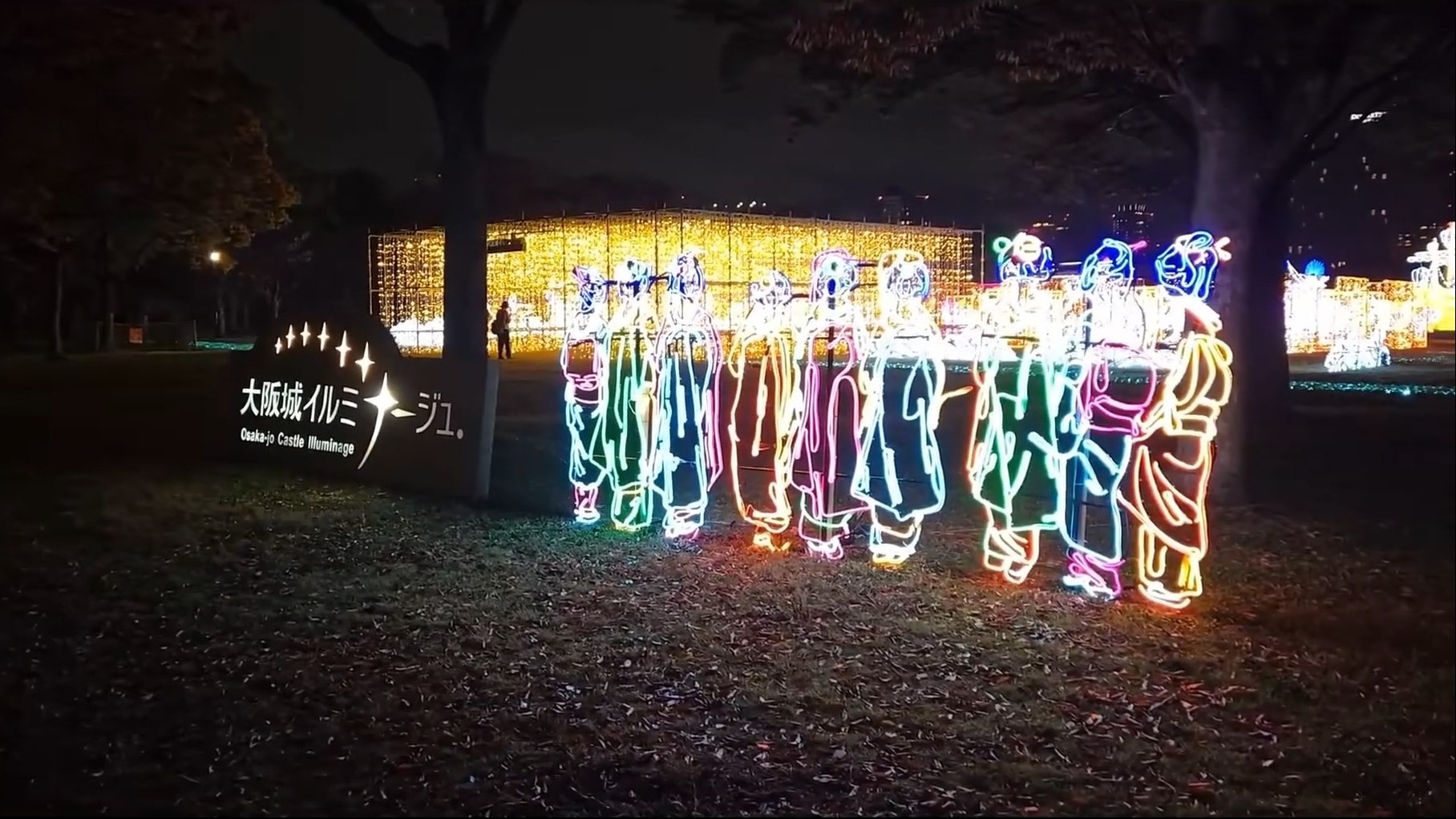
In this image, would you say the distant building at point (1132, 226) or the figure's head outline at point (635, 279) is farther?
the distant building at point (1132, 226)

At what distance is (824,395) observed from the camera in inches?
331

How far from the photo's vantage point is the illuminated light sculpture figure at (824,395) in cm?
781

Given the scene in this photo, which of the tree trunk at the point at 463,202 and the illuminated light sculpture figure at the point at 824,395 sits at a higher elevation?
the tree trunk at the point at 463,202

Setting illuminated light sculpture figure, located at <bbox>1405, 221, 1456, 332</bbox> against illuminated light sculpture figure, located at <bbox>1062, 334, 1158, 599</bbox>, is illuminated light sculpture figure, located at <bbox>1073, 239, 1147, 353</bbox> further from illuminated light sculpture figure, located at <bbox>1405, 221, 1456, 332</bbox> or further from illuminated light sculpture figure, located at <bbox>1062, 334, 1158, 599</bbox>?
illuminated light sculpture figure, located at <bbox>1405, 221, 1456, 332</bbox>

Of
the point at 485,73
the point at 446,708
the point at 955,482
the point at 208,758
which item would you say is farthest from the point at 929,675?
the point at 485,73

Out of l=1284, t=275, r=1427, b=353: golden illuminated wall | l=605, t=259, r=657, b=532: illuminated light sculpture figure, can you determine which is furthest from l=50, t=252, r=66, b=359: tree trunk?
l=1284, t=275, r=1427, b=353: golden illuminated wall

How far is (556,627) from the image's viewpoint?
650 cm

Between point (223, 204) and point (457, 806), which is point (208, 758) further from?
point (223, 204)

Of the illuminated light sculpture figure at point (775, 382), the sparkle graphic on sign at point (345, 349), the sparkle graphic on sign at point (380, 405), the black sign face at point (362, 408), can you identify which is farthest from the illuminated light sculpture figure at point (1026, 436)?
the sparkle graphic on sign at point (345, 349)

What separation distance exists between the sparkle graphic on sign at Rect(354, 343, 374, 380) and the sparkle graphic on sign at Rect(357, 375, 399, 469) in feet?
0.76

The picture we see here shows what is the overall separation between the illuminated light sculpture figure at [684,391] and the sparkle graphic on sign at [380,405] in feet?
9.76

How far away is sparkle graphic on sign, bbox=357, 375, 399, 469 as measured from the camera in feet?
35.8

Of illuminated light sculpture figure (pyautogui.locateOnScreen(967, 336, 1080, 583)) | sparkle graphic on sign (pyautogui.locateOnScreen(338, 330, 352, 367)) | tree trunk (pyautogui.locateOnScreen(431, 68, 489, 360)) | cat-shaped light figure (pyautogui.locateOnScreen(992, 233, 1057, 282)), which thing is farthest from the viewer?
tree trunk (pyautogui.locateOnScreen(431, 68, 489, 360))

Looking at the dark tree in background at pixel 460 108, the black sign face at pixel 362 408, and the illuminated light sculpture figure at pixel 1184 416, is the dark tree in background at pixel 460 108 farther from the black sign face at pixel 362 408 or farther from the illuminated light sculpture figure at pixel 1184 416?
the illuminated light sculpture figure at pixel 1184 416
